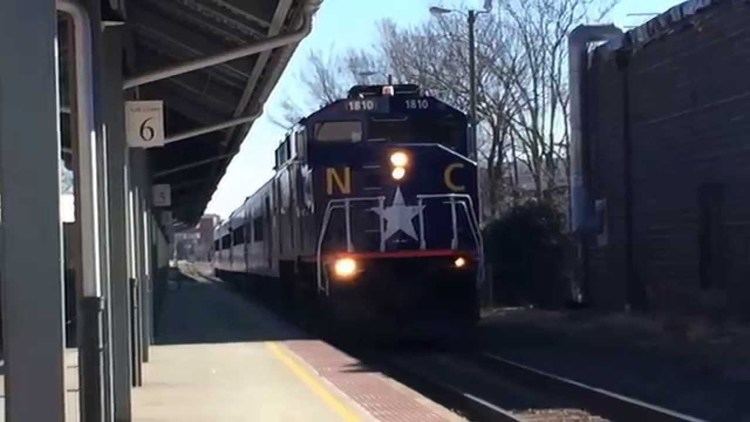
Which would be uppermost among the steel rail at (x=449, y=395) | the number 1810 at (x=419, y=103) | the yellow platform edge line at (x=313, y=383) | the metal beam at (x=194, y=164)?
the number 1810 at (x=419, y=103)

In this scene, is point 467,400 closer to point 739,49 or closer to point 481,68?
point 739,49

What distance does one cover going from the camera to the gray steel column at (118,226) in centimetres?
1197

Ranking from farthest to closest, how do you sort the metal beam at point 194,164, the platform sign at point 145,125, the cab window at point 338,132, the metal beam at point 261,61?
the metal beam at point 194,164
the cab window at point 338,132
the platform sign at point 145,125
the metal beam at point 261,61

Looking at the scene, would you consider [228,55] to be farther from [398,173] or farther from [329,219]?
[398,173]

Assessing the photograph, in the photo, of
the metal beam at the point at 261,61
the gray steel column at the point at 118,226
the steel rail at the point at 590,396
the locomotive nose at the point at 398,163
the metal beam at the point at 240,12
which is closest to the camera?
the gray steel column at the point at 118,226

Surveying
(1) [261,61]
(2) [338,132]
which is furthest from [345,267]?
(1) [261,61]

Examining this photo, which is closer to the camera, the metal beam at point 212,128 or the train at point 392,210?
the metal beam at point 212,128

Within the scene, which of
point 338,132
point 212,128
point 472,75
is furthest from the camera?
point 472,75

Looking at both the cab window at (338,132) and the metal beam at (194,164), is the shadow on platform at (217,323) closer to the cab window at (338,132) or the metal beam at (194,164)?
the metal beam at (194,164)

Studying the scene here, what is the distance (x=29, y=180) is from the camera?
6.36 meters

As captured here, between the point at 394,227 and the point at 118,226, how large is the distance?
1070 centimetres

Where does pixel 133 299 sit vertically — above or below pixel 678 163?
below

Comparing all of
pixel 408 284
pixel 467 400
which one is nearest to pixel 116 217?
pixel 467 400

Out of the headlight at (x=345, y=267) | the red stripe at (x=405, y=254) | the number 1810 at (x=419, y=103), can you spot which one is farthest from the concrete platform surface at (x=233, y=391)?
the number 1810 at (x=419, y=103)
